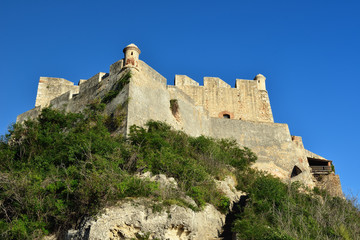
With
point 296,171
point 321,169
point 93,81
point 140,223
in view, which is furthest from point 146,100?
point 321,169

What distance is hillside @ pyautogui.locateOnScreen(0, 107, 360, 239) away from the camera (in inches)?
477

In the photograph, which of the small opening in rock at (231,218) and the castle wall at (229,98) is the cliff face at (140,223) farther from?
the castle wall at (229,98)

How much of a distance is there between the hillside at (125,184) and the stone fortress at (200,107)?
49.8 inches

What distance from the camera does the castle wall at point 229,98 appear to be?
2786 centimetres

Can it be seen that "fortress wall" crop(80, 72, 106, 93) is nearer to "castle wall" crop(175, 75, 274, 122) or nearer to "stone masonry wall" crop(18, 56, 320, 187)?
"stone masonry wall" crop(18, 56, 320, 187)

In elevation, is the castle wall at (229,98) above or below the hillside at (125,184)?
above

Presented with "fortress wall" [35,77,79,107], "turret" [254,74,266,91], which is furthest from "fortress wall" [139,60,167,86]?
"turret" [254,74,266,91]

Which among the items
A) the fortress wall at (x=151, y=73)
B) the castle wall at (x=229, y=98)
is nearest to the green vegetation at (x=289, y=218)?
the fortress wall at (x=151, y=73)

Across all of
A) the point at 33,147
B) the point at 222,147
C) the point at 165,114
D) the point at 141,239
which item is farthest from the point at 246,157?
the point at 141,239

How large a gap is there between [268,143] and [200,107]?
13.6 ft

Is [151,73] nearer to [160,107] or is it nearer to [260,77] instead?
[160,107]

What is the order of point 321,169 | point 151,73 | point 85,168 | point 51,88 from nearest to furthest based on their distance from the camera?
point 85,168 → point 151,73 → point 321,169 → point 51,88

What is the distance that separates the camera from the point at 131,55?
67.1 ft

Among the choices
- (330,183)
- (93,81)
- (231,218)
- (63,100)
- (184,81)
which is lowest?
(231,218)
